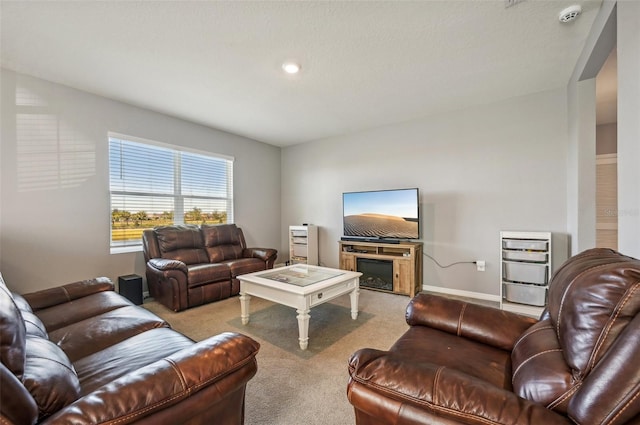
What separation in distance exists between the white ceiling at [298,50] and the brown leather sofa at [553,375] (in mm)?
1916

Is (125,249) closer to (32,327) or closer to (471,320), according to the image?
(32,327)

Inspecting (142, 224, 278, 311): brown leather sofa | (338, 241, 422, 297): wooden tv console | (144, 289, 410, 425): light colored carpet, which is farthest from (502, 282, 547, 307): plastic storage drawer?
(142, 224, 278, 311): brown leather sofa

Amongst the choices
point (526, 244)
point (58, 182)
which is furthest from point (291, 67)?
point (526, 244)

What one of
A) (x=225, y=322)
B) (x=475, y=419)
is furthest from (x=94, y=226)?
(x=475, y=419)

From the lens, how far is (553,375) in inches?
34.7

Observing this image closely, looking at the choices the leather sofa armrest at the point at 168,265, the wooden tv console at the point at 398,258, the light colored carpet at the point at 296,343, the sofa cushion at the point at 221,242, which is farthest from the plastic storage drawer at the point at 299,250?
the leather sofa armrest at the point at 168,265

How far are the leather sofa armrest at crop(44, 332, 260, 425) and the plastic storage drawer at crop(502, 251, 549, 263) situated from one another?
3.19 meters

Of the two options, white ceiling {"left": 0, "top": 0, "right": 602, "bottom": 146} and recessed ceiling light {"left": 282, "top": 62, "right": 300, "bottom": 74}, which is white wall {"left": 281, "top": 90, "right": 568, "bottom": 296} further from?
recessed ceiling light {"left": 282, "top": 62, "right": 300, "bottom": 74}

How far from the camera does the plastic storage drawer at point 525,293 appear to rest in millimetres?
3021

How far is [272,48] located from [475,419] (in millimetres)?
2700

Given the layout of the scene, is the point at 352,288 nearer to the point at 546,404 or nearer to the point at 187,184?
the point at 546,404

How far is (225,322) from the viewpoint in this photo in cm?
285

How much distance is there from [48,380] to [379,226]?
3720 millimetres

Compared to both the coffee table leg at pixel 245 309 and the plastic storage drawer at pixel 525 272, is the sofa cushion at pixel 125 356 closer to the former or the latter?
the coffee table leg at pixel 245 309
